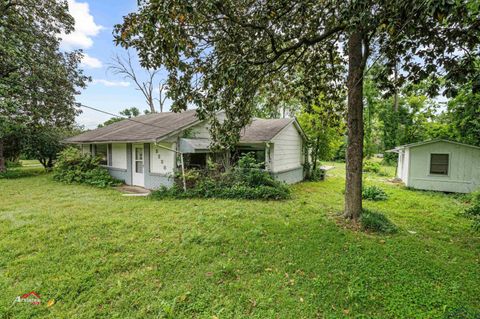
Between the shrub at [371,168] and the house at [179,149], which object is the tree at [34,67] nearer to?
the house at [179,149]

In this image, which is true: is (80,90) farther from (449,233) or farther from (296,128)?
(449,233)

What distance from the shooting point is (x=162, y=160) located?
33.4 ft

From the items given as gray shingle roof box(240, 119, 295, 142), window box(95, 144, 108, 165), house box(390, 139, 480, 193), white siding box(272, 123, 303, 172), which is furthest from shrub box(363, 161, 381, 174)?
window box(95, 144, 108, 165)

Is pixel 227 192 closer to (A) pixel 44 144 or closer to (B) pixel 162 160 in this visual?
(B) pixel 162 160

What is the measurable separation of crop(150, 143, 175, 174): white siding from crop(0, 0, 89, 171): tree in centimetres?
412

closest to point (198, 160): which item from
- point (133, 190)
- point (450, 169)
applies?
point (133, 190)

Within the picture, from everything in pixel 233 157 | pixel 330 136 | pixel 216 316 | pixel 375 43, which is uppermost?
pixel 375 43

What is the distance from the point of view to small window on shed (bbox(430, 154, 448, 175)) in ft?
34.7

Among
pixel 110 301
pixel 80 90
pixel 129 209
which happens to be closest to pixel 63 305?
pixel 110 301

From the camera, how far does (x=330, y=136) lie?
13750 millimetres

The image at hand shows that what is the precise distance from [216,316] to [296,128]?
11751 millimetres

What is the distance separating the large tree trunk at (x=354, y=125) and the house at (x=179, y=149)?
3953mm

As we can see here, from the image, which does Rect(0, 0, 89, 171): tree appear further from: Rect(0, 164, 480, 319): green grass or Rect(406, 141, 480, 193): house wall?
Rect(406, 141, 480, 193): house wall

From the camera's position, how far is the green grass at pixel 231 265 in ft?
9.63
